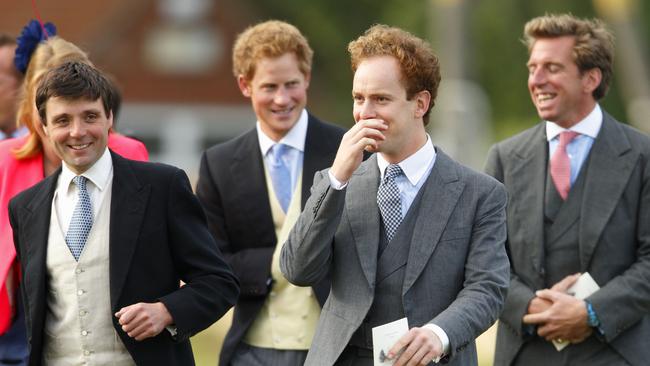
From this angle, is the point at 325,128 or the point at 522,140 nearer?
the point at 325,128

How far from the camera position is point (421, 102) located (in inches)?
231

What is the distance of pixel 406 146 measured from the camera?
5.83 meters

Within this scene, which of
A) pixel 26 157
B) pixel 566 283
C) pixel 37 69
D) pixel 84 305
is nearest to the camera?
pixel 84 305

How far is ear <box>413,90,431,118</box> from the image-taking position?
19.1 feet

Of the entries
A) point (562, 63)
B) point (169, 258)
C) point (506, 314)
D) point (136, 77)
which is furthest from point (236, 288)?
point (136, 77)

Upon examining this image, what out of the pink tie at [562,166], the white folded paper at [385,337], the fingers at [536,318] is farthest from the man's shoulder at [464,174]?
the pink tie at [562,166]

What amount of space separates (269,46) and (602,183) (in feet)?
5.77

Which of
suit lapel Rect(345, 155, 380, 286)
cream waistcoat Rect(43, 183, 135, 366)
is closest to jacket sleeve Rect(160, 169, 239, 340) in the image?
cream waistcoat Rect(43, 183, 135, 366)

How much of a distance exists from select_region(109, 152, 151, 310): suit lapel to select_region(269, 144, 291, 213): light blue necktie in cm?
125

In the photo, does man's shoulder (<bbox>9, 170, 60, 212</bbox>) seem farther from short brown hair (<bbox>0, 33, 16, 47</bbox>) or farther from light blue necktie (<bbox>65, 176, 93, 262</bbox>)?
short brown hair (<bbox>0, 33, 16, 47</bbox>)

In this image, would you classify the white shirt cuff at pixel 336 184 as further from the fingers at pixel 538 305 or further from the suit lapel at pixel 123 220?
the fingers at pixel 538 305

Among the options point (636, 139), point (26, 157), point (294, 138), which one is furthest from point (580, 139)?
point (26, 157)

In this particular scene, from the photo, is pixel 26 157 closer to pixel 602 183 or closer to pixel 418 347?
pixel 418 347

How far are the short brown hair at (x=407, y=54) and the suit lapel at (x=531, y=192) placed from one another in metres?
1.49
